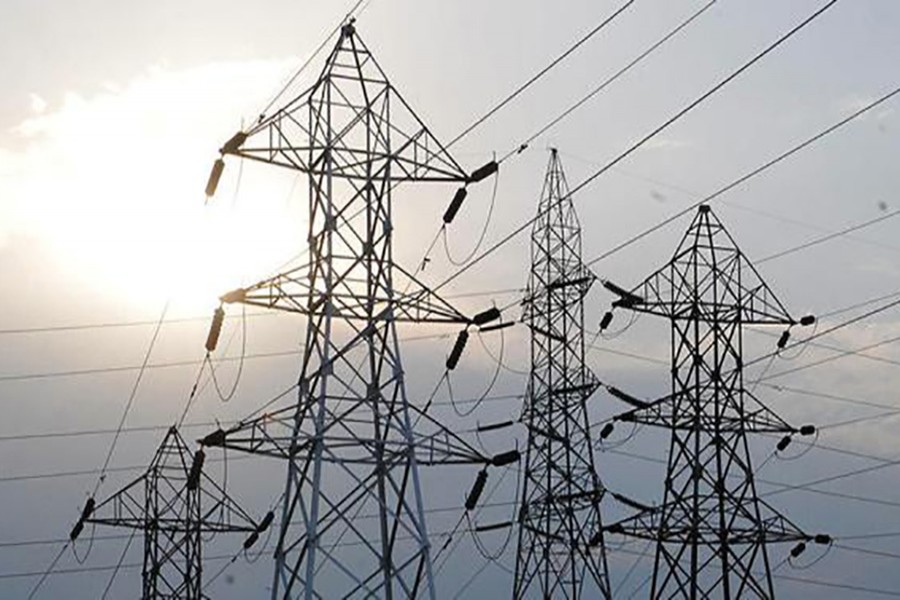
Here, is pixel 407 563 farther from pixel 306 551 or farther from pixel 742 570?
pixel 742 570

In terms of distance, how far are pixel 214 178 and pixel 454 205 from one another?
13.6ft

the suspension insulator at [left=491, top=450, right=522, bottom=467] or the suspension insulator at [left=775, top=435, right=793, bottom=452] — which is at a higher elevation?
the suspension insulator at [left=775, top=435, right=793, bottom=452]

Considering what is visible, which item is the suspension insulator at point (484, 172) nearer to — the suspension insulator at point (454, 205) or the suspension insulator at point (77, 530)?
the suspension insulator at point (454, 205)

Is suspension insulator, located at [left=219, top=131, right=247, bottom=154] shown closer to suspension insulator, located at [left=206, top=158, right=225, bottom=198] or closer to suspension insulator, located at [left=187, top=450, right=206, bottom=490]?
suspension insulator, located at [left=206, top=158, right=225, bottom=198]

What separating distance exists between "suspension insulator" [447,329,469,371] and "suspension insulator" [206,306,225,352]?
4157 mm

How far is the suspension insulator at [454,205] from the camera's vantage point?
2424cm

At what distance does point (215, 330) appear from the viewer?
25266mm

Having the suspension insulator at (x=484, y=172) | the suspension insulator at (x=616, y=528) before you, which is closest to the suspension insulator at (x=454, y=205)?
the suspension insulator at (x=484, y=172)

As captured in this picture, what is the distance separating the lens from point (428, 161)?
2311 centimetres

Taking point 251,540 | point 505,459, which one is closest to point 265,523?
point 251,540

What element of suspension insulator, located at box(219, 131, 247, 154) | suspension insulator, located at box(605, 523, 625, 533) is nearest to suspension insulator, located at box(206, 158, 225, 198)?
suspension insulator, located at box(219, 131, 247, 154)

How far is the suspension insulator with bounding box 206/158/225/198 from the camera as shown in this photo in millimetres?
24389

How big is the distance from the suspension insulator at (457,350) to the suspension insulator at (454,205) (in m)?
1.99

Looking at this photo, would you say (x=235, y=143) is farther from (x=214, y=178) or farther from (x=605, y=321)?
(x=605, y=321)
